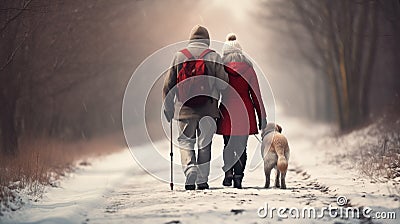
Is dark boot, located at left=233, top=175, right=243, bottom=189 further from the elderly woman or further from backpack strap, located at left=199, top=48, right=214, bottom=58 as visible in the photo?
backpack strap, located at left=199, top=48, right=214, bottom=58

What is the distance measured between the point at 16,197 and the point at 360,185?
539cm

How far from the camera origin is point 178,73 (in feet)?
31.6

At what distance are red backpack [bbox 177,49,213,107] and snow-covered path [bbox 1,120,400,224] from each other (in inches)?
55.4

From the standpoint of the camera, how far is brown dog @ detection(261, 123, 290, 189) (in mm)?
9734

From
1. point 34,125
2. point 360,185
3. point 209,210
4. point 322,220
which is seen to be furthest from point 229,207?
point 34,125

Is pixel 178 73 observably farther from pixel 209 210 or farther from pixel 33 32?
pixel 33 32

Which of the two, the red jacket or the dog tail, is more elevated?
the red jacket

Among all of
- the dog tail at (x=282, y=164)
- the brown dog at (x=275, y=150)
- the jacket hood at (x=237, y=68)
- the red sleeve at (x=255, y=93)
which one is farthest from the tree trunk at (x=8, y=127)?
the dog tail at (x=282, y=164)

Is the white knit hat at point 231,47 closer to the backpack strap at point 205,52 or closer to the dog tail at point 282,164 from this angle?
the backpack strap at point 205,52

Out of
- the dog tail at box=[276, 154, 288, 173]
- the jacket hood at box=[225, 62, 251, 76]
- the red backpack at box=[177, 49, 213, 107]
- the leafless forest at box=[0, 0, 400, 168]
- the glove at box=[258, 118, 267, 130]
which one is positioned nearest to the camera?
the red backpack at box=[177, 49, 213, 107]

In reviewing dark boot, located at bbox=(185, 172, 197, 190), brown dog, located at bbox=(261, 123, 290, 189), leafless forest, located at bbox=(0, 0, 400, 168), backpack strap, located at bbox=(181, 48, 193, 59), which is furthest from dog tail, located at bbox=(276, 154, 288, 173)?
leafless forest, located at bbox=(0, 0, 400, 168)

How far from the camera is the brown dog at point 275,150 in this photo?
31.9ft

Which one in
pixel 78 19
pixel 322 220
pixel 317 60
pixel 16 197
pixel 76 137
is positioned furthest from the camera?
pixel 317 60

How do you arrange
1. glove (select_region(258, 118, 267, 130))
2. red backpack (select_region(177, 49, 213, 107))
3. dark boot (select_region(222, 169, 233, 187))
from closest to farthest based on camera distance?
red backpack (select_region(177, 49, 213, 107)) → glove (select_region(258, 118, 267, 130)) → dark boot (select_region(222, 169, 233, 187))
